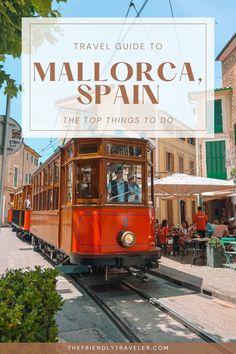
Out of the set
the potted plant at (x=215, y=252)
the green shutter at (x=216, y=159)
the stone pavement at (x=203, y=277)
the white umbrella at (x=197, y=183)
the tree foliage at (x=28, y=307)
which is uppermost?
the green shutter at (x=216, y=159)

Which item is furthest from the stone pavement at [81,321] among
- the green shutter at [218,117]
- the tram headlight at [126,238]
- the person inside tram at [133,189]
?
the green shutter at [218,117]

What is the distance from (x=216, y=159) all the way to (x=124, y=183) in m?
13.9

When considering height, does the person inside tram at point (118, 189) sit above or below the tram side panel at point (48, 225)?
above

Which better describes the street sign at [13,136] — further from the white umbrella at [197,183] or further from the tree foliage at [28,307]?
the white umbrella at [197,183]

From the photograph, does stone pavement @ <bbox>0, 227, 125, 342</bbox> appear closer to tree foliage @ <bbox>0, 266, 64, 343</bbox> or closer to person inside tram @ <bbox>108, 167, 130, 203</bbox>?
tree foliage @ <bbox>0, 266, 64, 343</bbox>

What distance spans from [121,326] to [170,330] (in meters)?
0.68

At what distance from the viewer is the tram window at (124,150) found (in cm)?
695

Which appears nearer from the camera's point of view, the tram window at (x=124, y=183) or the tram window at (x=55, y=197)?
the tram window at (x=124, y=183)

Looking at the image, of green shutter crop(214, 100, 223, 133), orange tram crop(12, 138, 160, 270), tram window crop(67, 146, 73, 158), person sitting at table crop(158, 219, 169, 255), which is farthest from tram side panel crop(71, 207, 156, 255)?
green shutter crop(214, 100, 223, 133)

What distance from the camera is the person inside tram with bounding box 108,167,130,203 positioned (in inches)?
271

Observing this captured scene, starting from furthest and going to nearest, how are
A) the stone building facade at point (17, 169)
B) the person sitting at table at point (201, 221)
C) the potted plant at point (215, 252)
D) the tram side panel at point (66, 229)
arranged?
the stone building facade at point (17, 169)
the person sitting at table at point (201, 221)
the potted plant at point (215, 252)
the tram side panel at point (66, 229)

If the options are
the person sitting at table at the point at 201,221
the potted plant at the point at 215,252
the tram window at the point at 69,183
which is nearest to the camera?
the tram window at the point at 69,183

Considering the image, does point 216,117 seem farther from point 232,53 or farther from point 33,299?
point 33,299

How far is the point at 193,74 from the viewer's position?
6324mm
